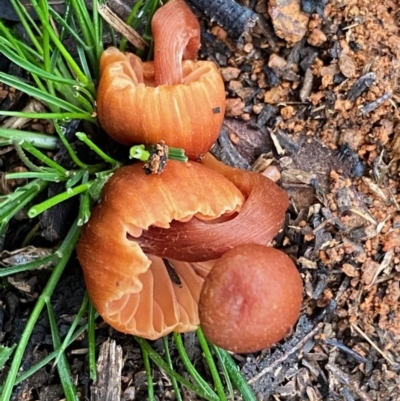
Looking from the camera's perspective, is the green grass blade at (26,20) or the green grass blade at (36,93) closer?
the green grass blade at (36,93)

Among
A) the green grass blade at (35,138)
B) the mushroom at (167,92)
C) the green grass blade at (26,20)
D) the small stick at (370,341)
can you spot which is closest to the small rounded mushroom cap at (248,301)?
the mushroom at (167,92)

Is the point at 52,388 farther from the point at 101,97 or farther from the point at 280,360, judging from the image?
the point at 101,97

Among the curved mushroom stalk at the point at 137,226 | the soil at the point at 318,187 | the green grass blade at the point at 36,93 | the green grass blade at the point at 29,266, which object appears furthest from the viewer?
the soil at the point at 318,187

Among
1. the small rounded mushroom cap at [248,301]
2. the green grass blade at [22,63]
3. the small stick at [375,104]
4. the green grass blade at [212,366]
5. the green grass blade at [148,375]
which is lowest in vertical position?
the green grass blade at [148,375]

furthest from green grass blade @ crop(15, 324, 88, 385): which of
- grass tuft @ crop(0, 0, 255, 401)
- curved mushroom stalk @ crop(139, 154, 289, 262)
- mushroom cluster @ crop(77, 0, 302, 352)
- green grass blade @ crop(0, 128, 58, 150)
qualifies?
green grass blade @ crop(0, 128, 58, 150)

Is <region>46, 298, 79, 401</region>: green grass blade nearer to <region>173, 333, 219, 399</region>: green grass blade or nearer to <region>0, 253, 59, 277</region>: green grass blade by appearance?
<region>0, 253, 59, 277</region>: green grass blade

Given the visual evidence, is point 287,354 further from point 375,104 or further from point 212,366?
point 375,104

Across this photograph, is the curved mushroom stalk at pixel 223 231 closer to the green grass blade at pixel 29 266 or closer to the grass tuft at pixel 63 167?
the grass tuft at pixel 63 167

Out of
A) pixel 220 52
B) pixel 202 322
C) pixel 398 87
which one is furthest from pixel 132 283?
pixel 398 87

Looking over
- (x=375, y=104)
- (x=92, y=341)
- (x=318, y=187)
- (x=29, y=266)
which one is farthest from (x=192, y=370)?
(x=375, y=104)
